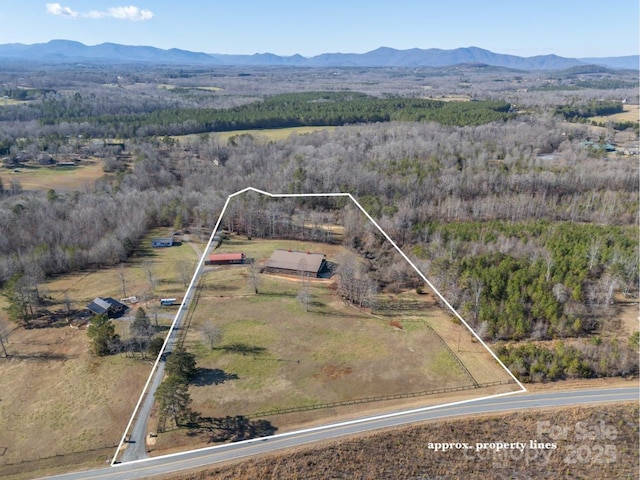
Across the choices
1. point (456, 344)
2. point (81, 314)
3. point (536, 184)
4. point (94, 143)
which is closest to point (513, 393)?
point (456, 344)

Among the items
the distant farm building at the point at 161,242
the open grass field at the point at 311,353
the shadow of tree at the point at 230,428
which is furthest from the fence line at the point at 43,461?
the distant farm building at the point at 161,242

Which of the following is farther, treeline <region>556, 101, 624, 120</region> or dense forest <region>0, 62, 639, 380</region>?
treeline <region>556, 101, 624, 120</region>

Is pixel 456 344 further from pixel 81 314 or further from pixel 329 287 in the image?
pixel 81 314

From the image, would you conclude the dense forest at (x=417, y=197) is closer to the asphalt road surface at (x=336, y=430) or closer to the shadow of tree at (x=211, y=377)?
the asphalt road surface at (x=336, y=430)

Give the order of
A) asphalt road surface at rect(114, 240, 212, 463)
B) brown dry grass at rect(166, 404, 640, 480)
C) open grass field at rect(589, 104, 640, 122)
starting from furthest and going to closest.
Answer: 1. open grass field at rect(589, 104, 640, 122)
2. asphalt road surface at rect(114, 240, 212, 463)
3. brown dry grass at rect(166, 404, 640, 480)

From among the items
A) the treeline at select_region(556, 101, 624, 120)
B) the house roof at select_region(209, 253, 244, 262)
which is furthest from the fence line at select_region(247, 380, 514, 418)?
the treeline at select_region(556, 101, 624, 120)

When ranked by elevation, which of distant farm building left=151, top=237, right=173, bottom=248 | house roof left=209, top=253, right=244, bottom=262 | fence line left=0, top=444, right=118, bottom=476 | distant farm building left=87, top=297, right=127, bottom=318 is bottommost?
fence line left=0, top=444, right=118, bottom=476

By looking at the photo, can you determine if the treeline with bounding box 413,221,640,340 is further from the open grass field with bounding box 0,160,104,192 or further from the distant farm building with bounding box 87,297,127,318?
Result: the open grass field with bounding box 0,160,104,192

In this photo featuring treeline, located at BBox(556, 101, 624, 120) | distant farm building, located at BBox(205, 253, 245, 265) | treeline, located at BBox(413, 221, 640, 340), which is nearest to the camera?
treeline, located at BBox(413, 221, 640, 340)
